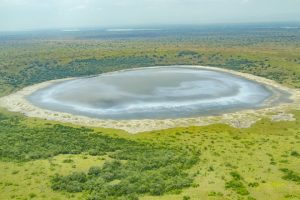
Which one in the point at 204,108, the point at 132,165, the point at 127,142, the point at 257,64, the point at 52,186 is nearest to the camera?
the point at 52,186

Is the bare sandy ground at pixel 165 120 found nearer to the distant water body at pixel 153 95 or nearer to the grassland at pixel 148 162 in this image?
the grassland at pixel 148 162

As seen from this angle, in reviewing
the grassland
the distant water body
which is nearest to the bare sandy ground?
the grassland

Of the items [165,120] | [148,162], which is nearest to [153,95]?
[165,120]

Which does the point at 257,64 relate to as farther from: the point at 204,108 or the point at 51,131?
the point at 51,131

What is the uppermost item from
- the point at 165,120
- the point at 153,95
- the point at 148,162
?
the point at 148,162

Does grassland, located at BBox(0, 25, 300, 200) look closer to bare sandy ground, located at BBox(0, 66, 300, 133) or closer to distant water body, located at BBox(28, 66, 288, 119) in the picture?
bare sandy ground, located at BBox(0, 66, 300, 133)

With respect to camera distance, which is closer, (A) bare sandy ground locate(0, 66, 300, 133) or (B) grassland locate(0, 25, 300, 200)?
(B) grassland locate(0, 25, 300, 200)

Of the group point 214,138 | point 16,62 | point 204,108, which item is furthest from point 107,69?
point 214,138

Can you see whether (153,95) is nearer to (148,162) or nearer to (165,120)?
(165,120)
